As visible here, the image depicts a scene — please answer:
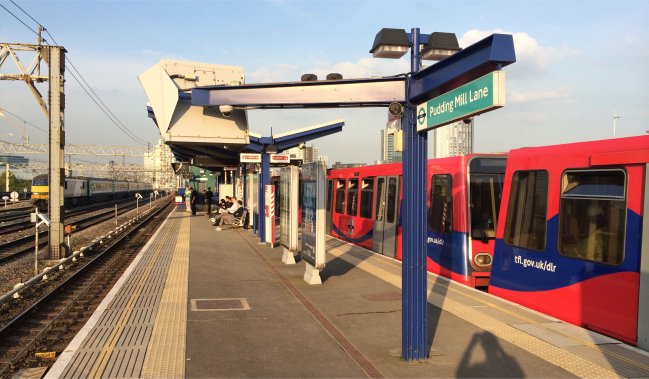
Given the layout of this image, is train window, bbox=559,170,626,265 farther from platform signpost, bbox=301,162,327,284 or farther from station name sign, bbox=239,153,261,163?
station name sign, bbox=239,153,261,163

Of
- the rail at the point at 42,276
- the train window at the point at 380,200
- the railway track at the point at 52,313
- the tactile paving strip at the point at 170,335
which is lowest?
the railway track at the point at 52,313

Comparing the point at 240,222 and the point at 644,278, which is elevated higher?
the point at 644,278

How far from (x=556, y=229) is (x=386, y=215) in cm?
702

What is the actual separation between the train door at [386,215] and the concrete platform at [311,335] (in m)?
3.29

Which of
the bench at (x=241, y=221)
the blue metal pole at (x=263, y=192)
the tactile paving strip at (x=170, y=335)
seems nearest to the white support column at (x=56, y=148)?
the tactile paving strip at (x=170, y=335)

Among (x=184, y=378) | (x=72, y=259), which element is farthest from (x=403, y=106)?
(x=72, y=259)

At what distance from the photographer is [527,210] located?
7781 mm

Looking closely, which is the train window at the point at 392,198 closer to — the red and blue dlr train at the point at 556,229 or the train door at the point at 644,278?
the red and blue dlr train at the point at 556,229

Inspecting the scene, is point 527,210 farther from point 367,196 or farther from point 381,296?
point 367,196

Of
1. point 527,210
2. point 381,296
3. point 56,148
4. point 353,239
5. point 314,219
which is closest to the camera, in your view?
point 527,210

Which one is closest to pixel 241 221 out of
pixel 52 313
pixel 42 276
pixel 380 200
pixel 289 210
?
pixel 380 200

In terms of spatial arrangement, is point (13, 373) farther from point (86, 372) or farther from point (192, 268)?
point (192, 268)

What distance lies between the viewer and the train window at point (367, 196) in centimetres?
1502

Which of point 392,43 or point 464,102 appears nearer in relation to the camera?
point 464,102
